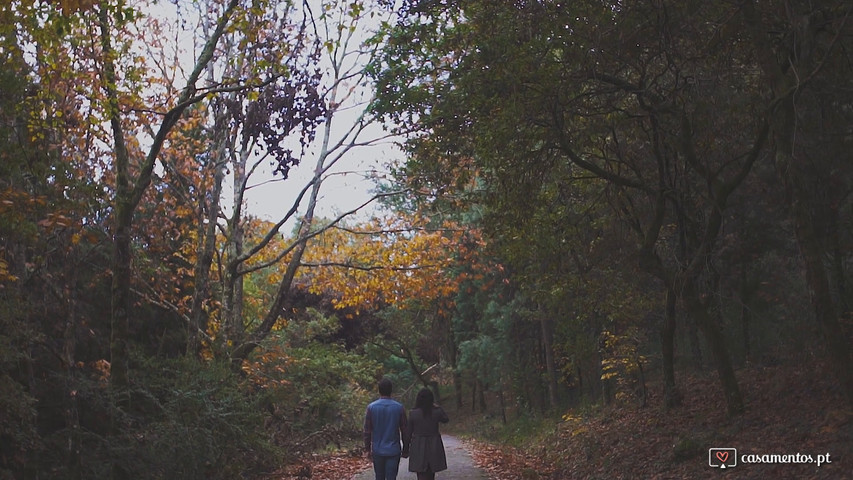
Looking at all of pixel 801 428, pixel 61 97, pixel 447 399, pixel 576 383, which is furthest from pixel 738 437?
pixel 447 399

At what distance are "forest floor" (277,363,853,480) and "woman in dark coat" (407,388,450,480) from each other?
3909mm

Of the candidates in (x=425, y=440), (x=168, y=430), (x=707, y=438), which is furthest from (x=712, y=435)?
(x=168, y=430)

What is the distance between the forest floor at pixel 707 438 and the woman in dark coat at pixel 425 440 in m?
3.91

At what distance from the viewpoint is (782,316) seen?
598 inches

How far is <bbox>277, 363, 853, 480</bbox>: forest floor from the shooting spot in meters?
9.09

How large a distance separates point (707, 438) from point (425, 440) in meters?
5.23

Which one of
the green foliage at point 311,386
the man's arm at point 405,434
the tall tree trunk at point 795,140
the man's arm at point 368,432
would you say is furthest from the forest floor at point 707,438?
the man's arm at point 368,432

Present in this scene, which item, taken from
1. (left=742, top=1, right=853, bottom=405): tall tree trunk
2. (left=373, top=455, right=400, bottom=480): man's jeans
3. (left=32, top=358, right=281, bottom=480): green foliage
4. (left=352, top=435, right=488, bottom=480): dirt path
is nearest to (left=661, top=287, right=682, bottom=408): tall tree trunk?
(left=352, top=435, right=488, bottom=480): dirt path

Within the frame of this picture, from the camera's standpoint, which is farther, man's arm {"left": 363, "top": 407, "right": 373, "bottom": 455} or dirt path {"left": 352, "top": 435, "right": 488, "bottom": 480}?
dirt path {"left": 352, "top": 435, "right": 488, "bottom": 480}

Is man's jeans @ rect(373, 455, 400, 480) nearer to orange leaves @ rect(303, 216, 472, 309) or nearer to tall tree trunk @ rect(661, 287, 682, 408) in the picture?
tall tree trunk @ rect(661, 287, 682, 408)

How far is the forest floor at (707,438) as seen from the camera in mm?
9086

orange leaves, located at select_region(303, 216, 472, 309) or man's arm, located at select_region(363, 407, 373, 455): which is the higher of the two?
orange leaves, located at select_region(303, 216, 472, 309)

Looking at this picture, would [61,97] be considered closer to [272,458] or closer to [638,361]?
[272,458]

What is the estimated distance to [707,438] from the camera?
1116 centimetres
